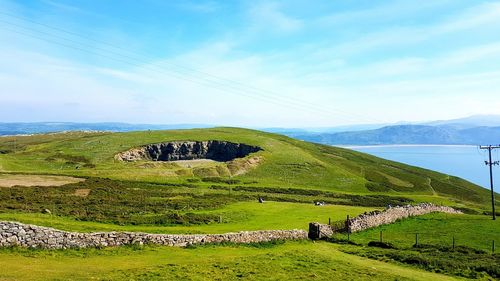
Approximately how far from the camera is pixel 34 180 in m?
81.3

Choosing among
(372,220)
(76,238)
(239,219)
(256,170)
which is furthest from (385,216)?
(256,170)

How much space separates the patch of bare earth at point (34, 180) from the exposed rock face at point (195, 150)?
199 ft

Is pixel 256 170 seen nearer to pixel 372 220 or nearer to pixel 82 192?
pixel 82 192

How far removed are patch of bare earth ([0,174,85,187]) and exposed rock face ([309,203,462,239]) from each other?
2331 inches

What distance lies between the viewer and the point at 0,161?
332ft

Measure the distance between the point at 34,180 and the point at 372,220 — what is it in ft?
223

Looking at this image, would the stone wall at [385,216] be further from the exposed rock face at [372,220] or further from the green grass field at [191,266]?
the green grass field at [191,266]

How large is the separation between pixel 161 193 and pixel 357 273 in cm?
5828

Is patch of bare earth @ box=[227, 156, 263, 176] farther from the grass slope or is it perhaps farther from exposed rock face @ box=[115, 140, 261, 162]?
exposed rock face @ box=[115, 140, 261, 162]

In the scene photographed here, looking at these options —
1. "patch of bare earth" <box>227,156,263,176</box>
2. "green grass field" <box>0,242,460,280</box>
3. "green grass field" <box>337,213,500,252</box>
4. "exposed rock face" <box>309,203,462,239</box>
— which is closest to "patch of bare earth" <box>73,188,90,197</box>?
"exposed rock face" <box>309,203,462,239</box>

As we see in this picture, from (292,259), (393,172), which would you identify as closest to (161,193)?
(292,259)

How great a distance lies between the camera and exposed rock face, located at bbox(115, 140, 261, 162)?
153 metres

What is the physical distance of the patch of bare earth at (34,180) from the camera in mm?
75512

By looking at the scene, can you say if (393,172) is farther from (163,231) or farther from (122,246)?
(122,246)
